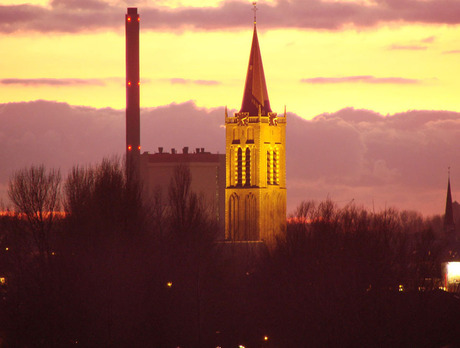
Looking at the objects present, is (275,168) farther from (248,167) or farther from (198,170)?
(198,170)

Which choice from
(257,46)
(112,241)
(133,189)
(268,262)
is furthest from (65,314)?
(257,46)

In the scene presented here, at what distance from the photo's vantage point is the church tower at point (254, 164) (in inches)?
4508

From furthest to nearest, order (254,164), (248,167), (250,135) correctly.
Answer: (250,135) < (248,167) < (254,164)

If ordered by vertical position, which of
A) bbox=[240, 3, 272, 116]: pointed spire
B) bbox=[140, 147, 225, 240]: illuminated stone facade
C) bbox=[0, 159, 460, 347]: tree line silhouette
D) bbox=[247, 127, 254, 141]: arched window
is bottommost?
bbox=[0, 159, 460, 347]: tree line silhouette

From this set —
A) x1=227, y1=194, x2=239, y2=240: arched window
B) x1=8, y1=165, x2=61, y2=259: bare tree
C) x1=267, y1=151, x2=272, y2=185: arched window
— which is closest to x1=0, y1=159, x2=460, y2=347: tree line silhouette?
x1=8, y1=165, x2=61, y2=259: bare tree

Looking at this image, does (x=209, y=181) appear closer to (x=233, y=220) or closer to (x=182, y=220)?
(x=233, y=220)

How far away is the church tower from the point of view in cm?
11450

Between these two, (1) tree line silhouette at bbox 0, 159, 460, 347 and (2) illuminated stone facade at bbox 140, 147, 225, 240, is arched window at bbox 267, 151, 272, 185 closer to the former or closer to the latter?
(2) illuminated stone facade at bbox 140, 147, 225, 240

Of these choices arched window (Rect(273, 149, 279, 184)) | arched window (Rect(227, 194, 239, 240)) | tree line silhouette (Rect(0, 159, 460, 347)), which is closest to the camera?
tree line silhouette (Rect(0, 159, 460, 347))

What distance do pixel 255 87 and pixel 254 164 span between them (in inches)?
257

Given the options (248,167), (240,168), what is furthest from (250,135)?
(240,168)

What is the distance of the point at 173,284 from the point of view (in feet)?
208

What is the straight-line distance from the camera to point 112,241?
62.2 m

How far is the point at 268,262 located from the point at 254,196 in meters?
36.8
